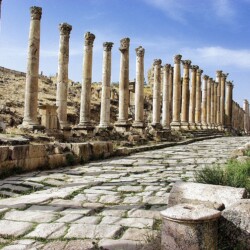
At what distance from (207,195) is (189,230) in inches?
47.7

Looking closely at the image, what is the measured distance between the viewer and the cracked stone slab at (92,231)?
164 inches

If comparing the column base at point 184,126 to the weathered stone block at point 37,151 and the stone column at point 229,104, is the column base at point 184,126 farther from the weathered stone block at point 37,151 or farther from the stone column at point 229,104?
the weathered stone block at point 37,151

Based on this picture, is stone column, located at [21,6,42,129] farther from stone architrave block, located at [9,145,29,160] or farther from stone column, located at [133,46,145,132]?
stone column, located at [133,46,145,132]

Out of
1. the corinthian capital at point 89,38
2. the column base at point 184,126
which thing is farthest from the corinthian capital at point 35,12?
the column base at point 184,126

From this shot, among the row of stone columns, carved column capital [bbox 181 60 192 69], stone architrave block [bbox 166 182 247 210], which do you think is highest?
carved column capital [bbox 181 60 192 69]

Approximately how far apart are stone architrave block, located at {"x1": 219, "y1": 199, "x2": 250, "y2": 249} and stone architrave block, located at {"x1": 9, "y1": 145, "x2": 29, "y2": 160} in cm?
643

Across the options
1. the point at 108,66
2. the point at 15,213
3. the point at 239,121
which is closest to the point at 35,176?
the point at 15,213

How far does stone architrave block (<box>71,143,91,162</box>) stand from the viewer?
11.6m

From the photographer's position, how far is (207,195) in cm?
445

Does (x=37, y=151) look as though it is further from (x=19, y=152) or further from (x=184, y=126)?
(x=184, y=126)

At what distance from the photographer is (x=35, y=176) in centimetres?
868

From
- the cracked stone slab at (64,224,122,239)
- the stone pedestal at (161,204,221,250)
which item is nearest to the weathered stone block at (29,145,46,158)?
the cracked stone slab at (64,224,122,239)

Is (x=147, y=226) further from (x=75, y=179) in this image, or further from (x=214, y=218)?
(x=75, y=179)

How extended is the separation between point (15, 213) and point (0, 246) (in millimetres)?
1309
